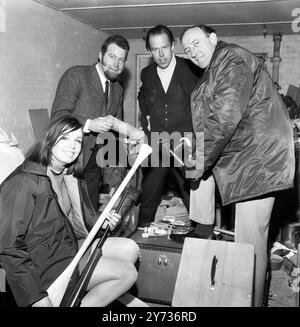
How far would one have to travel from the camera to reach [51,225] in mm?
1907

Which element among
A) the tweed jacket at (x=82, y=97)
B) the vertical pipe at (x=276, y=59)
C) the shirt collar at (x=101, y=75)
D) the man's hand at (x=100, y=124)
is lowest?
the man's hand at (x=100, y=124)

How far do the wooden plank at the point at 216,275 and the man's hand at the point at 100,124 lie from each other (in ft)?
3.97

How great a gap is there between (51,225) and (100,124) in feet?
4.06

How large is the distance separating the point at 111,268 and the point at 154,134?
176cm

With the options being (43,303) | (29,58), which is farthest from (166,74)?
(43,303)

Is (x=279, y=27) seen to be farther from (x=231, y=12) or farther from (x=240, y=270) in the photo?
(x=240, y=270)

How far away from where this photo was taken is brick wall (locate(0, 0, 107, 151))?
12.3 feet

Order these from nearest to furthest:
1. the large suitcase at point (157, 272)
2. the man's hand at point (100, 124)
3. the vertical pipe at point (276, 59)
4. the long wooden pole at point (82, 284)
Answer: the long wooden pole at point (82, 284) < the large suitcase at point (157, 272) < the man's hand at point (100, 124) < the vertical pipe at point (276, 59)

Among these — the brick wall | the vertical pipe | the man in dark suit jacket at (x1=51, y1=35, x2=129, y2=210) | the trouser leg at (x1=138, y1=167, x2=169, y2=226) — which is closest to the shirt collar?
the man in dark suit jacket at (x1=51, y1=35, x2=129, y2=210)

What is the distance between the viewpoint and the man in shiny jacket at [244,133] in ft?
7.36

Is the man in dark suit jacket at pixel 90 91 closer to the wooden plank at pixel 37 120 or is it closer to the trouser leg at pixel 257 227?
the wooden plank at pixel 37 120

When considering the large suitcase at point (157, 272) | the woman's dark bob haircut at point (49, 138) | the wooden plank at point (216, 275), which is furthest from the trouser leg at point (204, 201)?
the woman's dark bob haircut at point (49, 138)

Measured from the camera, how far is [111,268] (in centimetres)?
211

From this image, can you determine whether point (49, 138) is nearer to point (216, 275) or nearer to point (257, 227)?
point (216, 275)
